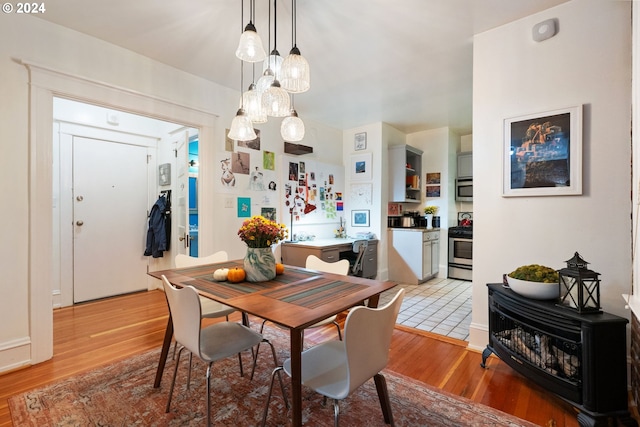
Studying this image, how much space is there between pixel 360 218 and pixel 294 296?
3460 mm

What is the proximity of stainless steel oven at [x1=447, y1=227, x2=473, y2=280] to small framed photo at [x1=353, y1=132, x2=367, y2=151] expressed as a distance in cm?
210

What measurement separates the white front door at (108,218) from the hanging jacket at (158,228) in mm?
152

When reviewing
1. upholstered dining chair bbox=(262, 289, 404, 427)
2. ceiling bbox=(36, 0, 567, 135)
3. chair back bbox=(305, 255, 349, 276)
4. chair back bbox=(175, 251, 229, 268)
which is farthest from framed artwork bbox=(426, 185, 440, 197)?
upholstered dining chair bbox=(262, 289, 404, 427)

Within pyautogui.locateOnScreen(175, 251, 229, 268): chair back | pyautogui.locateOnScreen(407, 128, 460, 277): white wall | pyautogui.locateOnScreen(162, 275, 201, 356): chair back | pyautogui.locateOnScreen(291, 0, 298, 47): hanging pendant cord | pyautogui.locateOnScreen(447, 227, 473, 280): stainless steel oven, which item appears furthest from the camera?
pyautogui.locateOnScreen(407, 128, 460, 277): white wall

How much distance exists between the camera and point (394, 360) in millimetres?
2199

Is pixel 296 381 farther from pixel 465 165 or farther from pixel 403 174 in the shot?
pixel 465 165

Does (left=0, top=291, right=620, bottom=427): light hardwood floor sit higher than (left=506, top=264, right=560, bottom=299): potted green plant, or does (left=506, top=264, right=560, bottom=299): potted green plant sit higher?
(left=506, top=264, right=560, bottom=299): potted green plant

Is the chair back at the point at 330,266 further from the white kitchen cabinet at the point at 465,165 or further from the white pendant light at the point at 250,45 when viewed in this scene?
the white kitchen cabinet at the point at 465,165

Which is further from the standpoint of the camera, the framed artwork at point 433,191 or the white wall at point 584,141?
the framed artwork at point 433,191

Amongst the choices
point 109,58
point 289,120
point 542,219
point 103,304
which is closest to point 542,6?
point 542,219

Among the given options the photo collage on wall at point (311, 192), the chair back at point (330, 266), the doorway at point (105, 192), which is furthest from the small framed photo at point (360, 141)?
the chair back at point (330, 266)

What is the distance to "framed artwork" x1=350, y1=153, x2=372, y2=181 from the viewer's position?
4691 mm

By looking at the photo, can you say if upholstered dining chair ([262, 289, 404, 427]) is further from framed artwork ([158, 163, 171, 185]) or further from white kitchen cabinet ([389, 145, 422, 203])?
white kitchen cabinet ([389, 145, 422, 203])

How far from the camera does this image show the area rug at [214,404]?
151 cm
